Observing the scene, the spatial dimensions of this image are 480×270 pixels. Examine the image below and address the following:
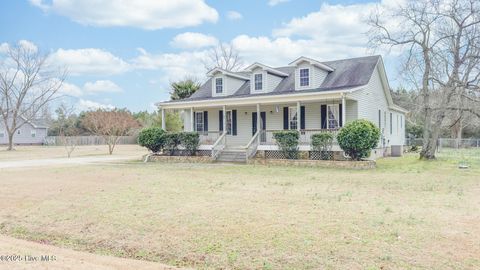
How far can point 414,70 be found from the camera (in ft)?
76.0

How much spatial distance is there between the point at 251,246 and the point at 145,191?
5.71 metres

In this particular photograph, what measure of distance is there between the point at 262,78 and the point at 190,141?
18.3 feet

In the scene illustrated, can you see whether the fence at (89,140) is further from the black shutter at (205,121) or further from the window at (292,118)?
the window at (292,118)

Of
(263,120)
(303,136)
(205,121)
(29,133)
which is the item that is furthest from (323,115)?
(29,133)

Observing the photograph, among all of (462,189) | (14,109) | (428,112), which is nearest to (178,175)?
(462,189)

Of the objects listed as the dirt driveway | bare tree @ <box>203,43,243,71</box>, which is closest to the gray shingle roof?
the dirt driveway

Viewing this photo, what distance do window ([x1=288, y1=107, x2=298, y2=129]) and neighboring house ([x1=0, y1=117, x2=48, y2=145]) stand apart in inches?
1994

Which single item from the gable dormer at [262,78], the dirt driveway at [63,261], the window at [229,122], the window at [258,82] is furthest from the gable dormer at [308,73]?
the dirt driveway at [63,261]

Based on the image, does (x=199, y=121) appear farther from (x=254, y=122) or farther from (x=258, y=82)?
(x=258, y=82)

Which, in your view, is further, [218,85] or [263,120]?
[218,85]

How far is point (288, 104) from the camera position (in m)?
22.6

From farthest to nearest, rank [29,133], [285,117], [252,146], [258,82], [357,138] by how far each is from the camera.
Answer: [29,133] → [258,82] → [285,117] → [252,146] → [357,138]

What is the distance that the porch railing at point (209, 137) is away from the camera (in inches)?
930

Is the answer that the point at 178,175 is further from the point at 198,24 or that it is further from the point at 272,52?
the point at 272,52
